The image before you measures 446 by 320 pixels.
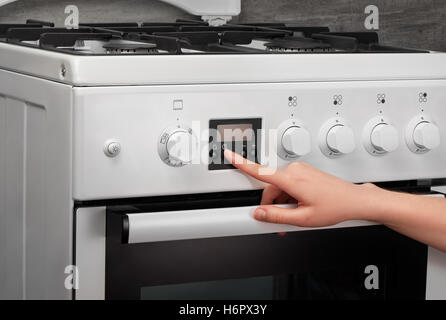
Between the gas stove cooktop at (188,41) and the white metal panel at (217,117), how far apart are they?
9 centimetres

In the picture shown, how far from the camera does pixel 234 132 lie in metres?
1.08

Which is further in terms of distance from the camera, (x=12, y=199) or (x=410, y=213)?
(x=12, y=199)

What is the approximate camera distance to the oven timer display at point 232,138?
1.08 m

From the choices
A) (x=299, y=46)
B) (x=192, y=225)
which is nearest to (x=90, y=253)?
(x=192, y=225)

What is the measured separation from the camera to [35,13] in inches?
66.3

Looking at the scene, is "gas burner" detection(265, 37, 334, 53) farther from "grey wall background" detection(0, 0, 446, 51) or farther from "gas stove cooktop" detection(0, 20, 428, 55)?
"grey wall background" detection(0, 0, 446, 51)

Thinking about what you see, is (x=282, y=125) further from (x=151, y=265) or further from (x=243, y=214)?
(x=151, y=265)

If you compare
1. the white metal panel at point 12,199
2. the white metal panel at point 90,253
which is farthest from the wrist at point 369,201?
the white metal panel at point 12,199

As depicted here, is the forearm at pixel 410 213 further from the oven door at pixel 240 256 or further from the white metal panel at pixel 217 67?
the white metal panel at pixel 217 67

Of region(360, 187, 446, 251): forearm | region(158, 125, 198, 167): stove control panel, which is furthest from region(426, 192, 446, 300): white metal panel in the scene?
region(158, 125, 198, 167): stove control panel

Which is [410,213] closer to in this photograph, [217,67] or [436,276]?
[436,276]

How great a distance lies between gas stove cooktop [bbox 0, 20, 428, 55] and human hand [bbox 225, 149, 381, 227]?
18 cm
